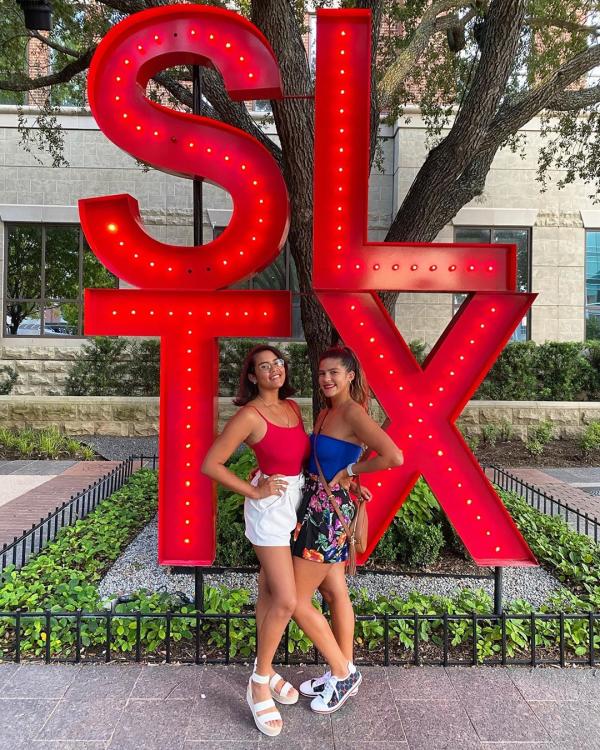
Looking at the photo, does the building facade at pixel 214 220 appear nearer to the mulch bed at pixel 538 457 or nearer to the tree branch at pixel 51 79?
the mulch bed at pixel 538 457

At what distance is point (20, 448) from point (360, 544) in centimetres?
814

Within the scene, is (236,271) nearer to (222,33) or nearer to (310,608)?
(222,33)

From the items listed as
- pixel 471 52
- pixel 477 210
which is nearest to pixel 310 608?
pixel 471 52

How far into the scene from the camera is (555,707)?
3.03m

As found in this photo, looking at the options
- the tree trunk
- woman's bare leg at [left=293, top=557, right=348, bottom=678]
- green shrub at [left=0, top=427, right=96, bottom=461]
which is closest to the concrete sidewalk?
woman's bare leg at [left=293, top=557, right=348, bottom=678]

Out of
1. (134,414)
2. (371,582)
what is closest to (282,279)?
(134,414)

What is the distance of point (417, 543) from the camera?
16.2ft

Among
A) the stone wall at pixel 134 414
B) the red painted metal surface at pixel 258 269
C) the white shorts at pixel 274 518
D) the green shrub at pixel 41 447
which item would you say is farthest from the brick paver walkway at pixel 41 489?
the white shorts at pixel 274 518

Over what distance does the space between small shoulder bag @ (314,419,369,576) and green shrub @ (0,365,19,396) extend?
11.0 metres

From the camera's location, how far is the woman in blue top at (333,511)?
9.22 ft

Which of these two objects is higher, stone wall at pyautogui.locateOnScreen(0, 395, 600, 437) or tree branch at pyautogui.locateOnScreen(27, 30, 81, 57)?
tree branch at pyautogui.locateOnScreen(27, 30, 81, 57)

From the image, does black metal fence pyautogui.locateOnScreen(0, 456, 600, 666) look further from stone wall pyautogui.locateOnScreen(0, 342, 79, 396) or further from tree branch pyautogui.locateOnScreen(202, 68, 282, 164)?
stone wall pyautogui.locateOnScreen(0, 342, 79, 396)

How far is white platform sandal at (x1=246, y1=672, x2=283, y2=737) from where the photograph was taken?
9.06 ft

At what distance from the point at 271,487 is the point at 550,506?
17.0 feet
